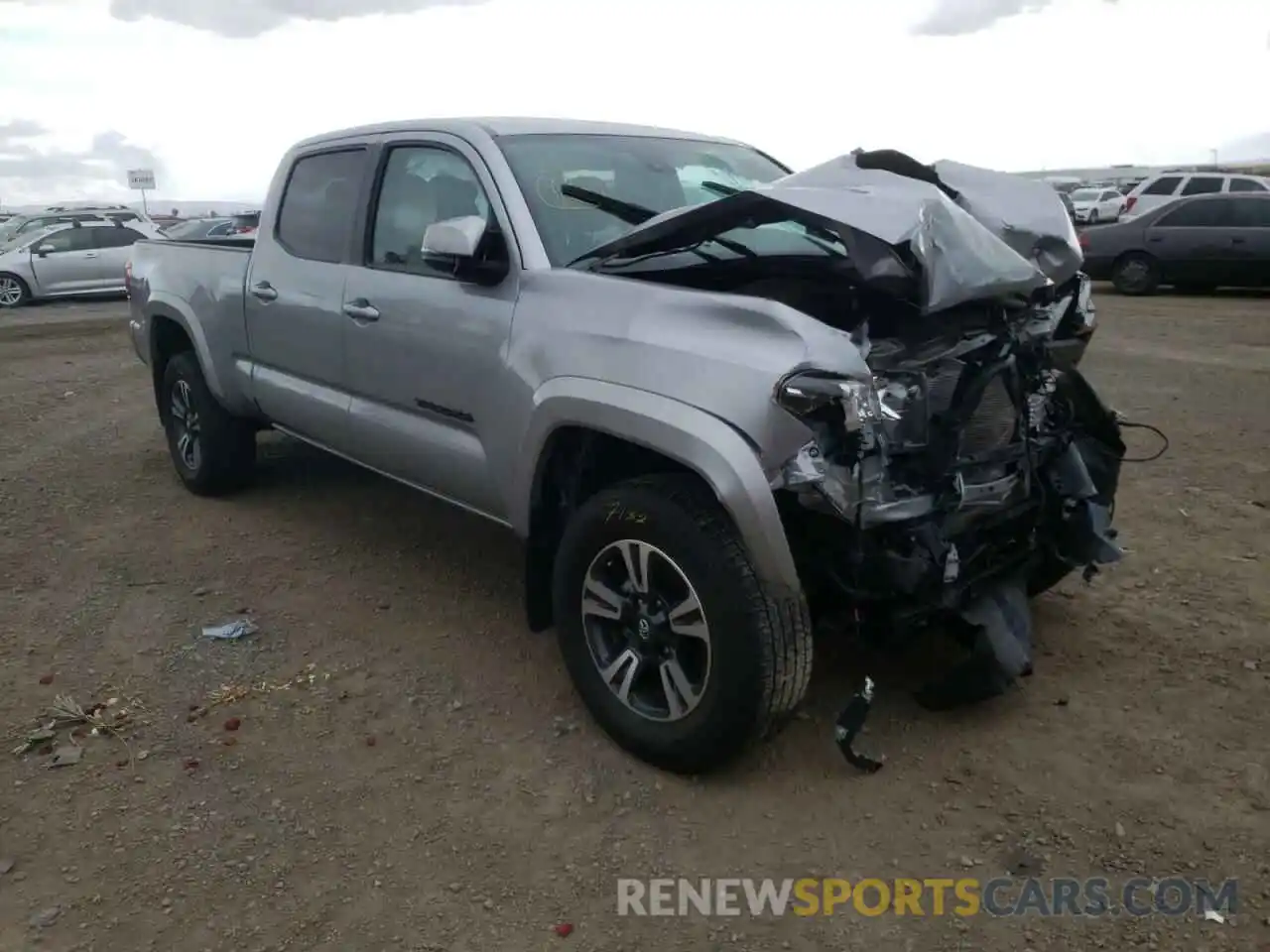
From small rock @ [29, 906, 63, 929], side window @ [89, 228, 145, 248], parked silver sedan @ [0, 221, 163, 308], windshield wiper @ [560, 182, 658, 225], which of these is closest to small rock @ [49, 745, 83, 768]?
small rock @ [29, 906, 63, 929]

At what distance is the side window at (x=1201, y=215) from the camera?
14117mm

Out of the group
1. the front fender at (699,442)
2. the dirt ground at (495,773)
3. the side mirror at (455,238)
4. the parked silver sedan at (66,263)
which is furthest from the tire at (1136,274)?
the parked silver sedan at (66,263)

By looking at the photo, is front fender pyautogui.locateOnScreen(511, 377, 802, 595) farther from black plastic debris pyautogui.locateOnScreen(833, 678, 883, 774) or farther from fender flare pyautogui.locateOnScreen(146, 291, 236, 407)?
fender flare pyautogui.locateOnScreen(146, 291, 236, 407)

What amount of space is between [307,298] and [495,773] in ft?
7.89

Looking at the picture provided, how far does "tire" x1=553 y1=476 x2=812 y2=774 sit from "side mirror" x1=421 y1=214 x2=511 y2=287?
92 cm

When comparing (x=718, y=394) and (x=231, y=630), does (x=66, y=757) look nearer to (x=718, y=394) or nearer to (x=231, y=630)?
(x=231, y=630)

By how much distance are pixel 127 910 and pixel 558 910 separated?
109cm

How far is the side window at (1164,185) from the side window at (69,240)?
62.1 feet

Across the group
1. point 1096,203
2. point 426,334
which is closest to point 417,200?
point 426,334

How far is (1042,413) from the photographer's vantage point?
3.42 meters

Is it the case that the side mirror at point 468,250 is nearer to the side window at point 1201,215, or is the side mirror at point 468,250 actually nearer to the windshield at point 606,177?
the windshield at point 606,177

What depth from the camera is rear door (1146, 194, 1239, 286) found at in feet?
46.5

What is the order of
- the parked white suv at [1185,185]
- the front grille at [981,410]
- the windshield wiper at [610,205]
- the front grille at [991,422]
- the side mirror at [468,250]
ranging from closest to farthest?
the front grille at [981,410], the front grille at [991,422], the side mirror at [468,250], the windshield wiper at [610,205], the parked white suv at [1185,185]

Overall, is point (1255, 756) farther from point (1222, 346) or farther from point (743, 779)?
point (1222, 346)
